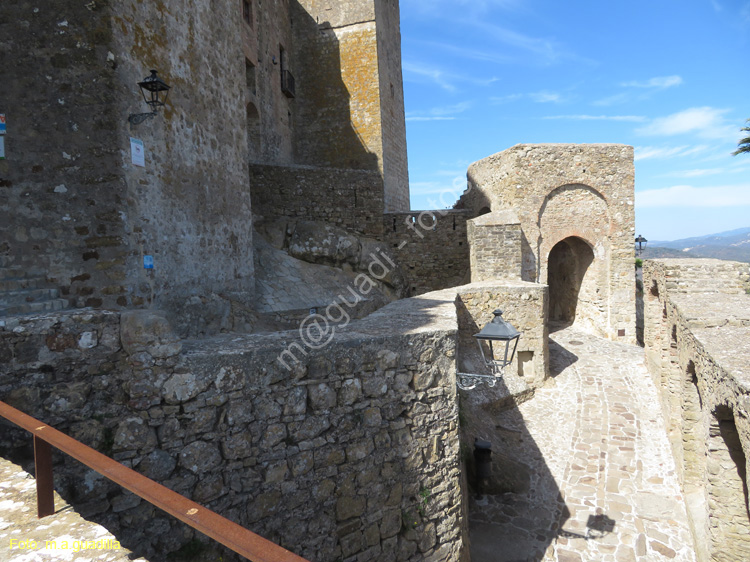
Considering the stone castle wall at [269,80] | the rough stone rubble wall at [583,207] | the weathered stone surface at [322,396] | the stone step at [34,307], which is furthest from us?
the rough stone rubble wall at [583,207]

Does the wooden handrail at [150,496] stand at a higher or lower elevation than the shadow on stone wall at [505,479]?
higher

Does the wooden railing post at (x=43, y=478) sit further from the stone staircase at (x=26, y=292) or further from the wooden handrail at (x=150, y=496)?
the stone staircase at (x=26, y=292)

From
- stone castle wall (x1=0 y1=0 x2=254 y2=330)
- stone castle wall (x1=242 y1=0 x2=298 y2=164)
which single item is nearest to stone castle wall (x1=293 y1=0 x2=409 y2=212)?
stone castle wall (x1=242 y1=0 x2=298 y2=164)

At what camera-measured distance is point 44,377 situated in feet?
9.43

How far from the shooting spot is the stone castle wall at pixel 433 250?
13.7 m

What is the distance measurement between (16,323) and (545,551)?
6002mm

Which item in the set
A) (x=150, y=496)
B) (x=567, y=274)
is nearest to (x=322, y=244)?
(x=567, y=274)

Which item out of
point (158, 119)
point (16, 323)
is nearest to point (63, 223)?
point (158, 119)

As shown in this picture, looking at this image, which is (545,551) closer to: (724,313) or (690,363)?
(690,363)

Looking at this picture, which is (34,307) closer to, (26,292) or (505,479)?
(26,292)

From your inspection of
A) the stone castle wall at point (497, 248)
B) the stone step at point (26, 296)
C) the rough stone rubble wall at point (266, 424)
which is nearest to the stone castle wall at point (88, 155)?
the stone step at point (26, 296)

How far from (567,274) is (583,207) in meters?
3.04

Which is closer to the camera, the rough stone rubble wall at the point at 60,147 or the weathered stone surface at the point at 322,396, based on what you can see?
the weathered stone surface at the point at 322,396

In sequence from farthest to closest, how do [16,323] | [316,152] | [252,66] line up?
[316,152] → [252,66] → [16,323]
